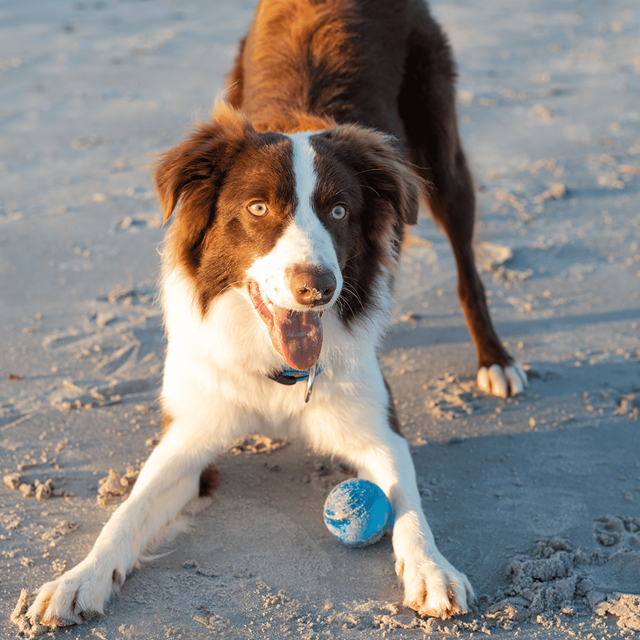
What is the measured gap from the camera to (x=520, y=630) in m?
2.52

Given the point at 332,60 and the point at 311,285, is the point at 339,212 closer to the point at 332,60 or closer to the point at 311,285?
the point at 311,285

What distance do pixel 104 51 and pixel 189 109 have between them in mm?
2735

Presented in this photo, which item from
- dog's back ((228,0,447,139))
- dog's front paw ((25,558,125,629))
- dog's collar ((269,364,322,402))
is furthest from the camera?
dog's back ((228,0,447,139))

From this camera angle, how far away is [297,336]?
286 centimetres

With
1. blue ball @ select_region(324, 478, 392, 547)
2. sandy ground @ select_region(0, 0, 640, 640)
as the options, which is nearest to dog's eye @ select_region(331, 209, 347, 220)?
Answer: blue ball @ select_region(324, 478, 392, 547)

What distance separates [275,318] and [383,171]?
2.88ft

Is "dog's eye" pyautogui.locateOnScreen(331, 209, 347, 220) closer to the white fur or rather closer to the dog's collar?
the white fur

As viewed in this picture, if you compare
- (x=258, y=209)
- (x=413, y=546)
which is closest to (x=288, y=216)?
(x=258, y=209)

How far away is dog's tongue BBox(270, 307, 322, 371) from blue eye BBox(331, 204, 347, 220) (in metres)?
0.41

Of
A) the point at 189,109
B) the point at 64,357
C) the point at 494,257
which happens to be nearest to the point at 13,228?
the point at 64,357

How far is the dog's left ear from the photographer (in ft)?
10.5

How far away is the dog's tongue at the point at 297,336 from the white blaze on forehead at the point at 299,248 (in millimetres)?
132

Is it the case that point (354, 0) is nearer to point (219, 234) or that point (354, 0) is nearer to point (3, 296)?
point (219, 234)

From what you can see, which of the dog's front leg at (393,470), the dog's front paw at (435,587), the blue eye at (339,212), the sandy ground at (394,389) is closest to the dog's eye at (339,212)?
the blue eye at (339,212)
